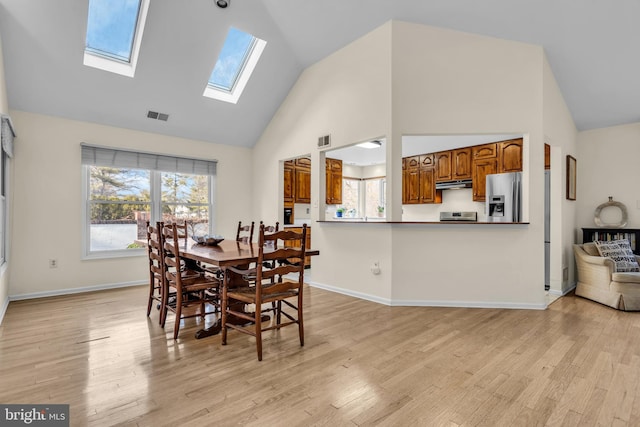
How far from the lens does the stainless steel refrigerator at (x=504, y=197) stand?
14.9ft

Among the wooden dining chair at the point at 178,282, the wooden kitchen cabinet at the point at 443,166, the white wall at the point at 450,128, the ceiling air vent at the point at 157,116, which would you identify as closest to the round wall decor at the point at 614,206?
the white wall at the point at 450,128

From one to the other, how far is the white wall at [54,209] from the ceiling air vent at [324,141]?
8.60 feet

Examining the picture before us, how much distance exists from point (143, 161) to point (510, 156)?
5661 millimetres

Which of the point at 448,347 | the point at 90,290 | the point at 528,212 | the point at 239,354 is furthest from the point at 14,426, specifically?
the point at 528,212

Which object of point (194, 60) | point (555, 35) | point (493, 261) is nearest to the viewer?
point (555, 35)

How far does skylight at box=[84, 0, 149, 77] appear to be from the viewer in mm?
3846

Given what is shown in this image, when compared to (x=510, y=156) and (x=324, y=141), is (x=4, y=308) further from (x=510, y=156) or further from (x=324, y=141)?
(x=510, y=156)

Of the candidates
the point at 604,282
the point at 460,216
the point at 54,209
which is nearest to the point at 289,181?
the point at 460,216

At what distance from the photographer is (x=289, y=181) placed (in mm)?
6301

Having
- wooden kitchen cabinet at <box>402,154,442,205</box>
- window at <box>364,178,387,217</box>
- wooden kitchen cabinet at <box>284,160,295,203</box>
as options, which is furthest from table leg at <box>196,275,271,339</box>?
window at <box>364,178,387,217</box>

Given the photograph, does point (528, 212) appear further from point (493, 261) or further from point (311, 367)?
point (311, 367)

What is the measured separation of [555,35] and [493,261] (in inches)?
97.7

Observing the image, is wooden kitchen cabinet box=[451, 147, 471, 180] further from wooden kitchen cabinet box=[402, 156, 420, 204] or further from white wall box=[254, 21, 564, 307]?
white wall box=[254, 21, 564, 307]

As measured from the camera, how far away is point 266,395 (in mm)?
1997
